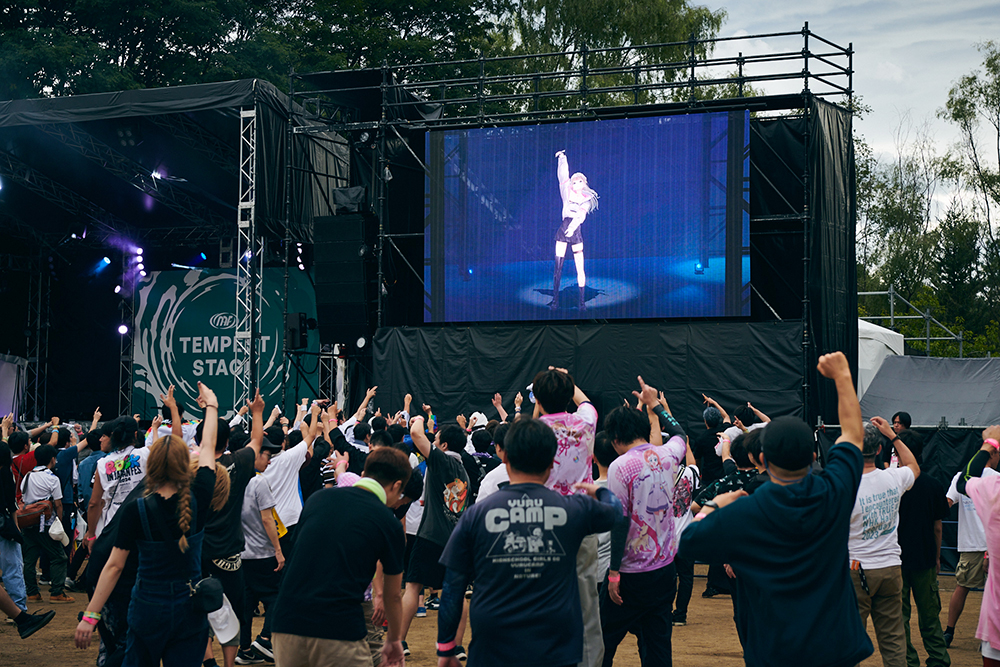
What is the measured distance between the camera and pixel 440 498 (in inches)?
266

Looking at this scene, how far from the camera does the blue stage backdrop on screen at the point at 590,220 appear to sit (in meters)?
15.1

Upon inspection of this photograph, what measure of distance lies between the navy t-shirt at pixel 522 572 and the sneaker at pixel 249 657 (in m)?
4.13

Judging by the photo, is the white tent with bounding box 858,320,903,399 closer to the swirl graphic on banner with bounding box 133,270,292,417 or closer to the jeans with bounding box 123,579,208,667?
the swirl graphic on banner with bounding box 133,270,292,417

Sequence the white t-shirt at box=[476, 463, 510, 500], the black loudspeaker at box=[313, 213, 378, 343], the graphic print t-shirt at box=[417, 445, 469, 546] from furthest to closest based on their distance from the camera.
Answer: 1. the black loudspeaker at box=[313, 213, 378, 343]
2. the graphic print t-shirt at box=[417, 445, 469, 546]
3. the white t-shirt at box=[476, 463, 510, 500]

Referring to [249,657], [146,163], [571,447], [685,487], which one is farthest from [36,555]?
[146,163]

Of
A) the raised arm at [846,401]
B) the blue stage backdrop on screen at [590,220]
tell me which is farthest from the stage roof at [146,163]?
the raised arm at [846,401]

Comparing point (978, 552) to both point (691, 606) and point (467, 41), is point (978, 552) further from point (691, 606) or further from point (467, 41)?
point (467, 41)

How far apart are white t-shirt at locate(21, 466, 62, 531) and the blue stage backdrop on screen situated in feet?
26.5

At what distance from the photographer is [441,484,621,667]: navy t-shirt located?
351 centimetres

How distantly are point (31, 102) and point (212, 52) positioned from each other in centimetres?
1006

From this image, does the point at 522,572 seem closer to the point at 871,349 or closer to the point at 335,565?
the point at 335,565

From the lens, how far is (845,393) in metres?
3.51

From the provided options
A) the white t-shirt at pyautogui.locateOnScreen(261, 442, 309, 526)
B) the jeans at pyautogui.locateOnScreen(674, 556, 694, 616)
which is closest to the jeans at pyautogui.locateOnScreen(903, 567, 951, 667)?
the jeans at pyautogui.locateOnScreen(674, 556, 694, 616)

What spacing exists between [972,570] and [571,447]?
15.7 feet
